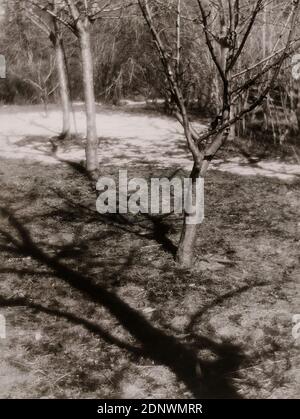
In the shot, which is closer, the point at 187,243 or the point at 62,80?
the point at 187,243

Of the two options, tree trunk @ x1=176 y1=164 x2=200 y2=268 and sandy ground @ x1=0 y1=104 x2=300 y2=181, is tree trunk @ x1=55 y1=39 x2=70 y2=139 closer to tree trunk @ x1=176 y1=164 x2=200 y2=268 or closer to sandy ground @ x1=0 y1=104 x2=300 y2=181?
sandy ground @ x1=0 y1=104 x2=300 y2=181

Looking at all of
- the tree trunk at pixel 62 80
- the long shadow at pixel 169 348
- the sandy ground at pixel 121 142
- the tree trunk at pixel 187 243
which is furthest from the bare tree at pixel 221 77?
the tree trunk at pixel 62 80

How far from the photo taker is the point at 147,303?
4.96m

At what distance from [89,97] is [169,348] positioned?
6.08 m

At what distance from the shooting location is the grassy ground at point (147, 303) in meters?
3.83

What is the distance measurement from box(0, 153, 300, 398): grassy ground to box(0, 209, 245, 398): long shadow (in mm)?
11

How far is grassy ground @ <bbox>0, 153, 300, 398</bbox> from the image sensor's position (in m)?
3.83

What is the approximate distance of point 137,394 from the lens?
12.0 ft

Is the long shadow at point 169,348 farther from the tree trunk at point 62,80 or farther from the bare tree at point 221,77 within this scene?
the tree trunk at point 62,80

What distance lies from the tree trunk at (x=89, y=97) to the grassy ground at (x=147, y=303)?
66.5 inches

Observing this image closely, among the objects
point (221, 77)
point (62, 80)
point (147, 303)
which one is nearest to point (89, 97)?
point (62, 80)

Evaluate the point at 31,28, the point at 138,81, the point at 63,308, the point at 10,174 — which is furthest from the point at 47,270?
the point at 31,28

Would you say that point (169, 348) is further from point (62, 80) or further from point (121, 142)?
point (62, 80)

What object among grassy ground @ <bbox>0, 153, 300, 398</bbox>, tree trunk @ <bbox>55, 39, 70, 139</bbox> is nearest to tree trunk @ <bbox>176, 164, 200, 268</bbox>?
grassy ground @ <bbox>0, 153, 300, 398</bbox>
